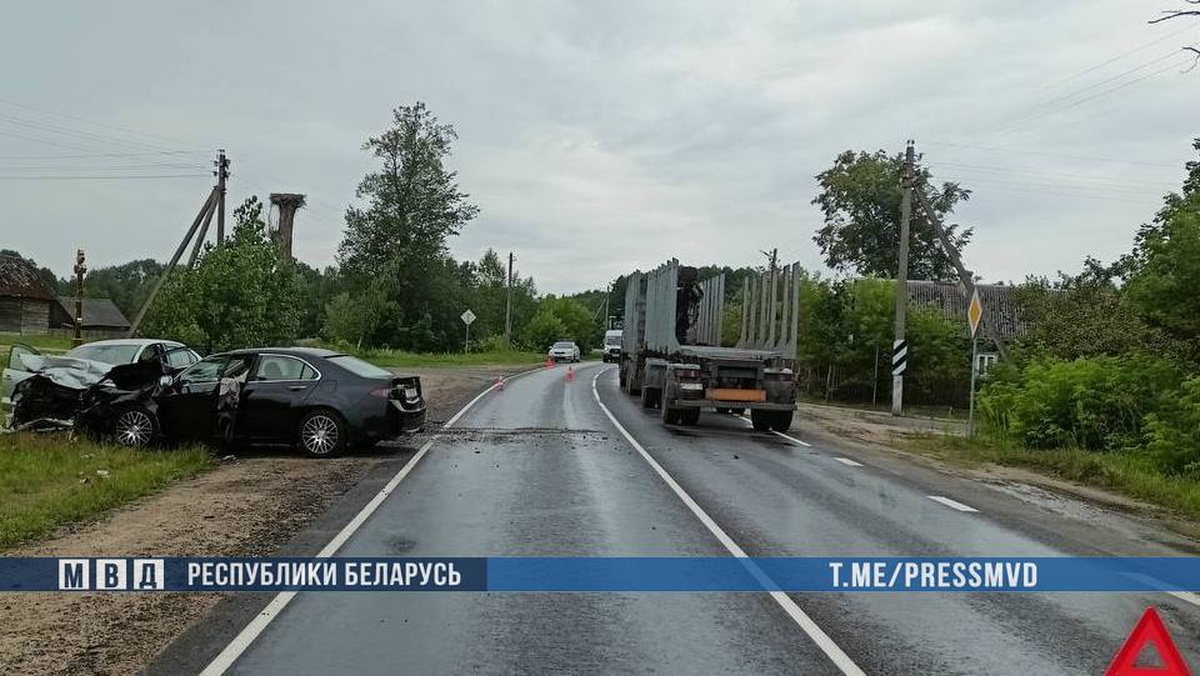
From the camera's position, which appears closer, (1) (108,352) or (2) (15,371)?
(2) (15,371)

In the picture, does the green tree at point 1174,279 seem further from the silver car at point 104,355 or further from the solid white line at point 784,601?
the silver car at point 104,355

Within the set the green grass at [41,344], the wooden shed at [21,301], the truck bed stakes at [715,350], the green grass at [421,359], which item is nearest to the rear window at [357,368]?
the truck bed stakes at [715,350]

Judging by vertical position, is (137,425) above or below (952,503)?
above

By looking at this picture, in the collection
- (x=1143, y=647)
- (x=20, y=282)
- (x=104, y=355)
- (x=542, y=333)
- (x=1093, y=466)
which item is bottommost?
(x=1093, y=466)

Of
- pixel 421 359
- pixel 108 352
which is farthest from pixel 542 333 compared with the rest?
pixel 108 352

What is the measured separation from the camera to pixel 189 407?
43.6 feet

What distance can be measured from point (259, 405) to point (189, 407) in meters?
0.92

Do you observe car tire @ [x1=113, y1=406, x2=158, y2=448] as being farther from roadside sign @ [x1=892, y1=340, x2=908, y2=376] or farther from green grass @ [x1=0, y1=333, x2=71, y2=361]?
green grass @ [x1=0, y1=333, x2=71, y2=361]

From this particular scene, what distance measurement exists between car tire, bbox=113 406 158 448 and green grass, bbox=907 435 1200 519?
42.5 feet

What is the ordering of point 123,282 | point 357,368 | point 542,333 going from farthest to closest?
point 123,282
point 542,333
point 357,368

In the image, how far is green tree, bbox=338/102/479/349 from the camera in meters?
70.1

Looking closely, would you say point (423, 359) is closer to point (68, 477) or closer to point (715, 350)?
point (715, 350)

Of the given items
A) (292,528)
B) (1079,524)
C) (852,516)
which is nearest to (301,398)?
(292,528)

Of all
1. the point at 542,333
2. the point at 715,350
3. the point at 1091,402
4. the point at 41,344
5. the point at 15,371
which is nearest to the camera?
the point at 15,371
